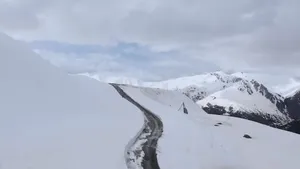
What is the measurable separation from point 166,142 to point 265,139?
64.1 ft

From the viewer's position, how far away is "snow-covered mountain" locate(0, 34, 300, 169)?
95.4ft

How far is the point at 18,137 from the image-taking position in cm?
3077

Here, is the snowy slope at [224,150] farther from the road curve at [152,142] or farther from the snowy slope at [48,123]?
the snowy slope at [48,123]

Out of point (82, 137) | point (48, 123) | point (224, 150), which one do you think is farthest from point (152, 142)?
point (48, 123)

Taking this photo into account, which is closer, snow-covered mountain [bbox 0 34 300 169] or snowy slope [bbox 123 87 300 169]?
snow-covered mountain [bbox 0 34 300 169]

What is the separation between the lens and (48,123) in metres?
37.8

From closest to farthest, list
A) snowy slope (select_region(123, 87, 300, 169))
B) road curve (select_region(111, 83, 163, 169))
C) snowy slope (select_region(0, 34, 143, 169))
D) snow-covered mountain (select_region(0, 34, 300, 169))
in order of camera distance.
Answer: snowy slope (select_region(0, 34, 143, 169)) → snow-covered mountain (select_region(0, 34, 300, 169)) → road curve (select_region(111, 83, 163, 169)) → snowy slope (select_region(123, 87, 300, 169))

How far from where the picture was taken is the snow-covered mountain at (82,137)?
1145 inches

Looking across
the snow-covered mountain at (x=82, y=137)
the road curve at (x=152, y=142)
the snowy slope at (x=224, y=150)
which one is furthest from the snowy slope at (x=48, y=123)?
the snowy slope at (x=224, y=150)

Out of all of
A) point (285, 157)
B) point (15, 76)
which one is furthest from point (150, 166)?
point (15, 76)

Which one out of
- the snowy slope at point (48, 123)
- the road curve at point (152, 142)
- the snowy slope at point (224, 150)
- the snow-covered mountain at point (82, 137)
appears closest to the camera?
the snowy slope at point (48, 123)

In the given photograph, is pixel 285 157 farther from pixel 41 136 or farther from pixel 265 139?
pixel 41 136

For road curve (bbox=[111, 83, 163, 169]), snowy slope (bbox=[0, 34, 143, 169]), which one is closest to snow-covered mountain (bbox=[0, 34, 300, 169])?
snowy slope (bbox=[0, 34, 143, 169])

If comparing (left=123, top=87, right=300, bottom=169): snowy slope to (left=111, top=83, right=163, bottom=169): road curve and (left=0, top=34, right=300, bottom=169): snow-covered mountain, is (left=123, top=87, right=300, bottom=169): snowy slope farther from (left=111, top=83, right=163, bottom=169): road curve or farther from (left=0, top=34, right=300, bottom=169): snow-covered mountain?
(left=111, top=83, right=163, bottom=169): road curve
